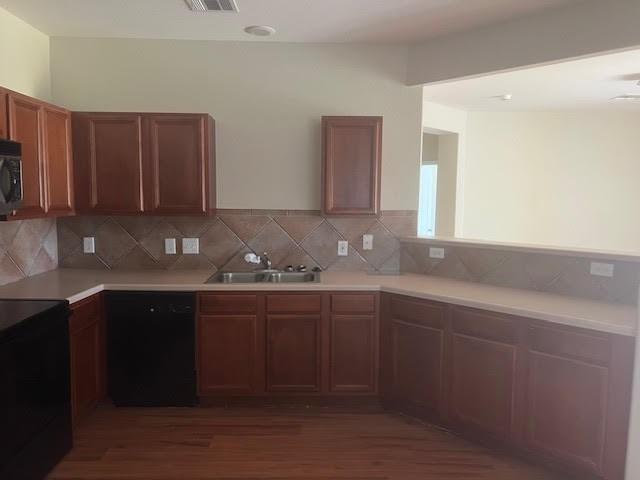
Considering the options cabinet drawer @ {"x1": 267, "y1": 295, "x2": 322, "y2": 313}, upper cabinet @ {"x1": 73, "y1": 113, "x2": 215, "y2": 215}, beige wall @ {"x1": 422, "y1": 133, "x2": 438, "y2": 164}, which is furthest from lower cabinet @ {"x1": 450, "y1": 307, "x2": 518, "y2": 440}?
beige wall @ {"x1": 422, "y1": 133, "x2": 438, "y2": 164}

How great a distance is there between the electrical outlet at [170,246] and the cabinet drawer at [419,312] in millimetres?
1802

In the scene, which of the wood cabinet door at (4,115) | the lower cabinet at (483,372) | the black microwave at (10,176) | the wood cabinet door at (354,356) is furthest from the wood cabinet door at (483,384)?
the wood cabinet door at (4,115)

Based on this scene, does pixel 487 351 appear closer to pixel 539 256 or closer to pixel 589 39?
pixel 539 256

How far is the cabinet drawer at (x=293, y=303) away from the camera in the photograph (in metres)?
3.27

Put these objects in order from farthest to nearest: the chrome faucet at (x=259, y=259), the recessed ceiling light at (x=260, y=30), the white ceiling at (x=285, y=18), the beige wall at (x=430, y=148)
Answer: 1. the beige wall at (x=430, y=148)
2. the chrome faucet at (x=259, y=259)
3. the recessed ceiling light at (x=260, y=30)
4. the white ceiling at (x=285, y=18)

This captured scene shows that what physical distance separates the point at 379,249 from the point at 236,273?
1.17m

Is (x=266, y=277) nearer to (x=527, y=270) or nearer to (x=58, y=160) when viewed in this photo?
(x=58, y=160)

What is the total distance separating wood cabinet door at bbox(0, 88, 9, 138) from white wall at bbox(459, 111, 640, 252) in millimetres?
4962

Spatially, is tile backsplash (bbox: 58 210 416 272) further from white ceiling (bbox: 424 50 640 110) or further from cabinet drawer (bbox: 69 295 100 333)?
white ceiling (bbox: 424 50 640 110)

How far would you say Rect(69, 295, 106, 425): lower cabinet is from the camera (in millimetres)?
2906

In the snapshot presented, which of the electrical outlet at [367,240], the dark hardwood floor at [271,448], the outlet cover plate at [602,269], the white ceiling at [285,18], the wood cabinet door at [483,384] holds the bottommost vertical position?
the dark hardwood floor at [271,448]

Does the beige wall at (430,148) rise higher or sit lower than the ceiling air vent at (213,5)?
lower

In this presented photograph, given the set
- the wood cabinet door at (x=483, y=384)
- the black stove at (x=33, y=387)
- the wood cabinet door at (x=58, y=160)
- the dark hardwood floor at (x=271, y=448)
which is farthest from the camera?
the wood cabinet door at (x=58, y=160)

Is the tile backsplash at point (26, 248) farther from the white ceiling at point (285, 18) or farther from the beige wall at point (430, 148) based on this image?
the beige wall at point (430, 148)
